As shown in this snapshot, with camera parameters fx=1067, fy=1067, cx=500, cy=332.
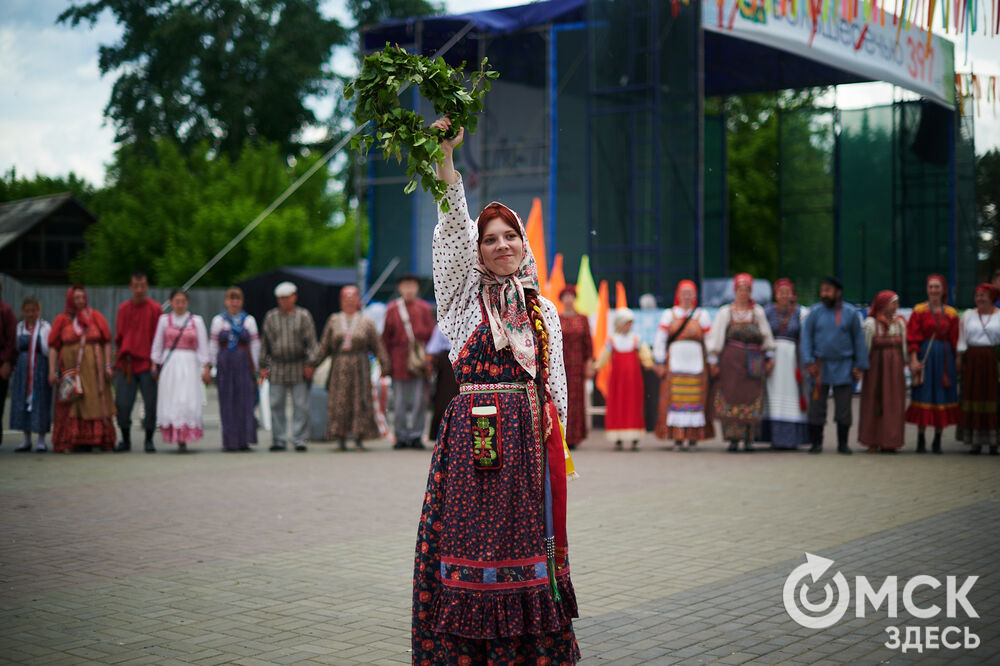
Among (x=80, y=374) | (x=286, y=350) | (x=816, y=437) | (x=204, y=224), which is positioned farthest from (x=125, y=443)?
(x=204, y=224)

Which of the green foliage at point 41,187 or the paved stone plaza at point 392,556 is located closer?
the paved stone plaza at point 392,556

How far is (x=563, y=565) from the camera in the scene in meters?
3.89

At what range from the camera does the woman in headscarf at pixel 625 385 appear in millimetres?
13547

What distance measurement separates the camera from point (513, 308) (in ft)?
12.9

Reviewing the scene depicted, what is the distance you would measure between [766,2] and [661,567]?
11.4 meters

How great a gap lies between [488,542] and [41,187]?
181 feet

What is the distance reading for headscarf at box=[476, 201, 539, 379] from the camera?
387 cm

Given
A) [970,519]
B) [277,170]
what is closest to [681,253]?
[970,519]

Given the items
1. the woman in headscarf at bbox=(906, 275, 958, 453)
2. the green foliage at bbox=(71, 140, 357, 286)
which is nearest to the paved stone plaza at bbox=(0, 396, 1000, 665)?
the woman in headscarf at bbox=(906, 275, 958, 453)

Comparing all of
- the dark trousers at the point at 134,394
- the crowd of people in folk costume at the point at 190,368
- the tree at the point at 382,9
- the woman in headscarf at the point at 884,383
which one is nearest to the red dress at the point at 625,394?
the crowd of people in folk costume at the point at 190,368

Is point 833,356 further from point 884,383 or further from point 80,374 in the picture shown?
point 80,374

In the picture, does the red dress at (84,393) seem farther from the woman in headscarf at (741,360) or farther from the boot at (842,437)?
the boot at (842,437)

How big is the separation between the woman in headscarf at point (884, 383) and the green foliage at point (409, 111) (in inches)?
394

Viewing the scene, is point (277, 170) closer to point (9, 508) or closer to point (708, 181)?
point (708, 181)
